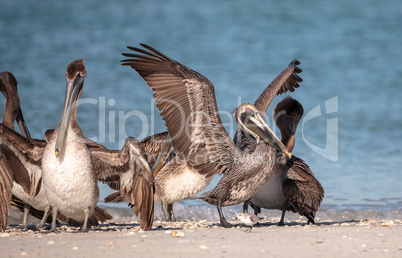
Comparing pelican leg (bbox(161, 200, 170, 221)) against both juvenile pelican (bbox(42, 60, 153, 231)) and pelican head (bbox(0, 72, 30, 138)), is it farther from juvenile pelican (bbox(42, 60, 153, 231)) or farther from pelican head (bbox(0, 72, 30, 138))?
pelican head (bbox(0, 72, 30, 138))

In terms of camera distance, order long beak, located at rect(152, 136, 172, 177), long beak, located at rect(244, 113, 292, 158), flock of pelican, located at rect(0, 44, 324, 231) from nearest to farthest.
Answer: flock of pelican, located at rect(0, 44, 324, 231) → long beak, located at rect(244, 113, 292, 158) → long beak, located at rect(152, 136, 172, 177)

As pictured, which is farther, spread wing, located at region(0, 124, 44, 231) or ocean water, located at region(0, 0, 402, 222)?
ocean water, located at region(0, 0, 402, 222)

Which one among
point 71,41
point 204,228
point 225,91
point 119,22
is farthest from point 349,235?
point 119,22

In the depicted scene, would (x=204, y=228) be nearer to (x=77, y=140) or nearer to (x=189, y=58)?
(x=77, y=140)

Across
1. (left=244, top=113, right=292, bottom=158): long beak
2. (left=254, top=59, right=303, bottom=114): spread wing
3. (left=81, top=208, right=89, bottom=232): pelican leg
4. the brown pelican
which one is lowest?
(left=81, top=208, right=89, bottom=232): pelican leg

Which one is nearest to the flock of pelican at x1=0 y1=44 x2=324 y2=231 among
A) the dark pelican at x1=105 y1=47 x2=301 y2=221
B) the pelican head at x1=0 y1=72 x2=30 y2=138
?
the dark pelican at x1=105 y1=47 x2=301 y2=221

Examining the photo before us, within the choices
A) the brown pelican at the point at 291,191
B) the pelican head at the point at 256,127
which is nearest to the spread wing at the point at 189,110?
the pelican head at the point at 256,127

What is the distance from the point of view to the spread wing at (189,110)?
21.3 ft

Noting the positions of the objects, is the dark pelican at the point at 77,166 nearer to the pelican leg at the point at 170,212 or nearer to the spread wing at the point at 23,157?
the spread wing at the point at 23,157

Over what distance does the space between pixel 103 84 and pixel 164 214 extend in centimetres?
1036

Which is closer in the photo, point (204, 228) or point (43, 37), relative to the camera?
point (204, 228)

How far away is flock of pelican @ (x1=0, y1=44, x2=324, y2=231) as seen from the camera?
19.6 feet

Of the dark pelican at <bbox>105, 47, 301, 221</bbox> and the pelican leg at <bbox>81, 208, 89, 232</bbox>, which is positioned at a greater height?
the dark pelican at <bbox>105, 47, 301, 221</bbox>

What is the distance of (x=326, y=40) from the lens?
2405 centimetres
